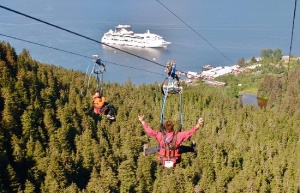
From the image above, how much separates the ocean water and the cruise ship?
2074mm

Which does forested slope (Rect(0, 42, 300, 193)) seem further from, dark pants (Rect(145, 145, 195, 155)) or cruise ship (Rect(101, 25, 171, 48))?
cruise ship (Rect(101, 25, 171, 48))

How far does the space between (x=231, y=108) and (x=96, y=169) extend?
3486 centimetres

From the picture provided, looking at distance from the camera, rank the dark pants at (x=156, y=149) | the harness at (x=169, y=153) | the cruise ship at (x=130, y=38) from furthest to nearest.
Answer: the cruise ship at (x=130, y=38), the dark pants at (x=156, y=149), the harness at (x=169, y=153)

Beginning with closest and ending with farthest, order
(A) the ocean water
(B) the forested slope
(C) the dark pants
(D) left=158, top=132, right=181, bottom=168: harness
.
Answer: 1. (D) left=158, top=132, right=181, bottom=168: harness
2. (C) the dark pants
3. (B) the forested slope
4. (A) the ocean water

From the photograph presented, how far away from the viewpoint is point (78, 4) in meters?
157

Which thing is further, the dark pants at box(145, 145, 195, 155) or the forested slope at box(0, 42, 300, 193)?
the forested slope at box(0, 42, 300, 193)

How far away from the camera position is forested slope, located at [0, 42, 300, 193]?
3753 cm

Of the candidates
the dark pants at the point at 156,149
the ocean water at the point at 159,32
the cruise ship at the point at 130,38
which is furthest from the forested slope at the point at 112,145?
the cruise ship at the point at 130,38

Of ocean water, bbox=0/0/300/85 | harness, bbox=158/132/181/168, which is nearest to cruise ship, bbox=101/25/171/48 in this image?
ocean water, bbox=0/0/300/85

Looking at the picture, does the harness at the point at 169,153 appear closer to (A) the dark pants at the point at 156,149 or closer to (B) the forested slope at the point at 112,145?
(A) the dark pants at the point at 156,149

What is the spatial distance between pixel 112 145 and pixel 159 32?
7363 centimetres

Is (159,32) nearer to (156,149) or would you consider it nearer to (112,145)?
(112,145)

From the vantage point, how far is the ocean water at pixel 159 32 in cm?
8731

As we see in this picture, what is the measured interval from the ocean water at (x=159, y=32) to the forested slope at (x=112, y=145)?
52.4 ft
